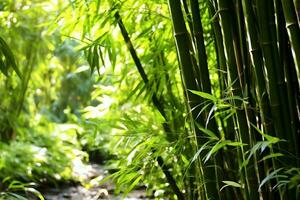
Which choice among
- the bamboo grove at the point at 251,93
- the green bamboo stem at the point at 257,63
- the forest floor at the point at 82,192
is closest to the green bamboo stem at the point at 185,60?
the bamboo grove at the point at 251,93

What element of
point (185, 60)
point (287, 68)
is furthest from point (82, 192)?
point (287, 68)

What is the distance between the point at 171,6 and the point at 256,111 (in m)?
0.28

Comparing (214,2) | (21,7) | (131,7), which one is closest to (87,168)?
(21,7)

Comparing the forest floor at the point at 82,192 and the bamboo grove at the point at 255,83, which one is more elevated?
the bamboo grove at the point at 255,83

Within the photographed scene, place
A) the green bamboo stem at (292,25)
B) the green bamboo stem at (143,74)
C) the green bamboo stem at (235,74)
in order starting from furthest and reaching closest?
the green bamboo stem at (143,74) < the green bamboo stem at (235,74) < the green bamboo stem at (292,25)

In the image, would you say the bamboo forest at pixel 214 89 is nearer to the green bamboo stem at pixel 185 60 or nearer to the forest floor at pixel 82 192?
the green bamboo stem at pixel 185 60

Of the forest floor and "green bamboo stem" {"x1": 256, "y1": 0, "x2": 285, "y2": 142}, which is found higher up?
"green bamboo stem" {"x1": 256, "y1": 0, "x2": 285, "y2": 142}

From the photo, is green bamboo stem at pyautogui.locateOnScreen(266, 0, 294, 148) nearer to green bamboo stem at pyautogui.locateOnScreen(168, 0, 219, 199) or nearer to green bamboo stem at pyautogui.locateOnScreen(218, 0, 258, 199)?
green bamboo stem at pyautogui.locateOnScreen(218, 0, 258, 199)

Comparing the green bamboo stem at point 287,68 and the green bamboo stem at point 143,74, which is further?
the green bamboo stem at point 143,74

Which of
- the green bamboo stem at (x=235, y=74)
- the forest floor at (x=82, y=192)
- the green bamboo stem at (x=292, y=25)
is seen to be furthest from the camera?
the forest floor at (x=82, y=192)

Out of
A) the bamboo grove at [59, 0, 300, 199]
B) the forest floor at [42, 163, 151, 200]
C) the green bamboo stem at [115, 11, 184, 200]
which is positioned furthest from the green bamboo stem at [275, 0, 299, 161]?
the forest floor at [42, 163, 151, 200]

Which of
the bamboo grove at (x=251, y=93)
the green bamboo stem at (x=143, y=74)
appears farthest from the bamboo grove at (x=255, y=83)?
the green bamboo stem at (x=143, y=74)

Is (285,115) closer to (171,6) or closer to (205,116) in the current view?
(205,116)

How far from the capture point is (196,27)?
96 centimetres
